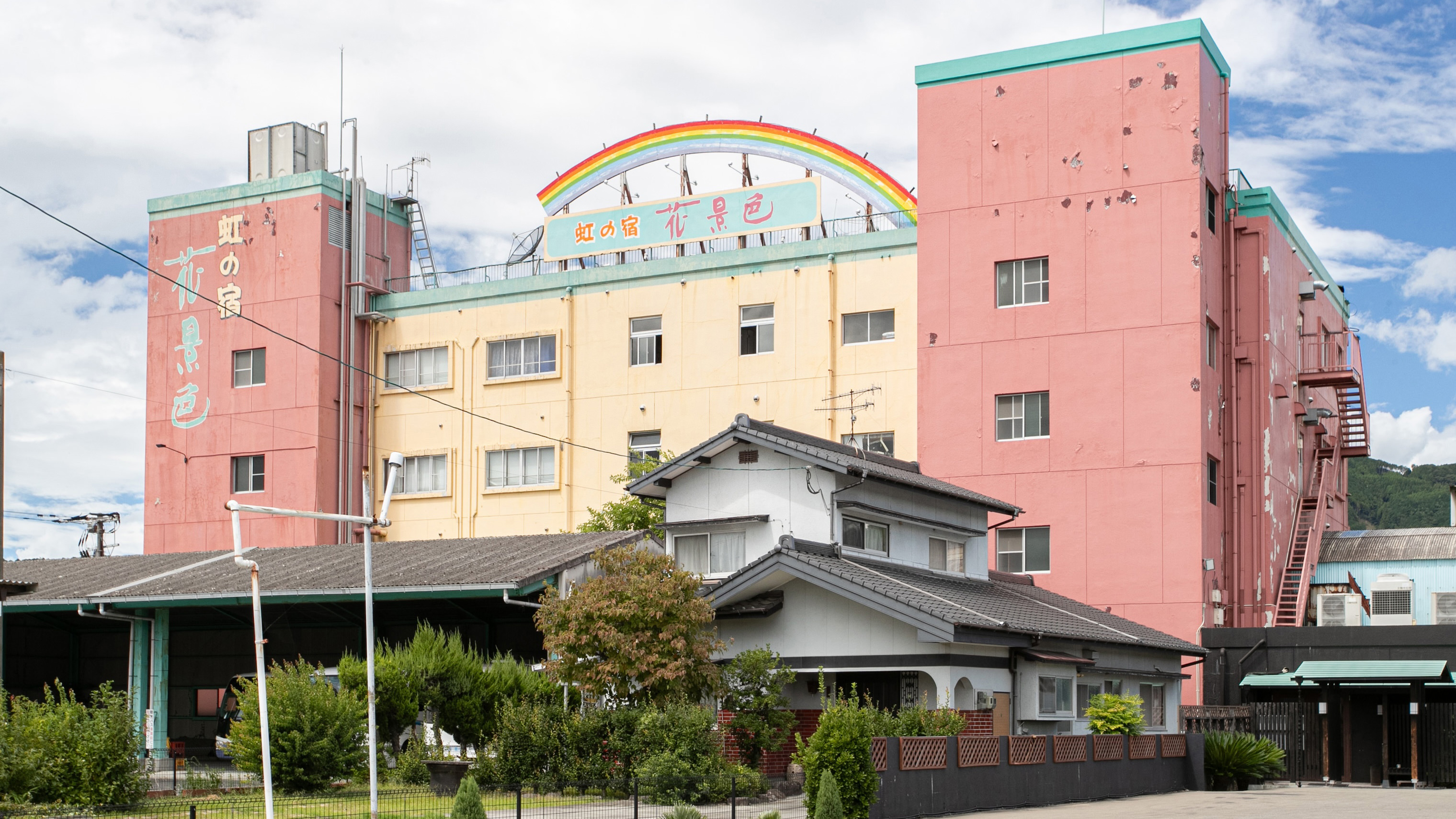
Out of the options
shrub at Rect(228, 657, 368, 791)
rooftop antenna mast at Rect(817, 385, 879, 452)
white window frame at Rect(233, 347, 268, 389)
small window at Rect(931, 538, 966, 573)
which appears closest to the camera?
shrub at Rect(228, 657, 368, 791)

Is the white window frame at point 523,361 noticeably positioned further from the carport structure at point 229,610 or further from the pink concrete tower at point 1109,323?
the pink concrete tower at point 1109,323

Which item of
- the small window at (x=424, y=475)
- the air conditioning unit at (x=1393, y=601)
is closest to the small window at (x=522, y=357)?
the small window at (x=424, y=475)

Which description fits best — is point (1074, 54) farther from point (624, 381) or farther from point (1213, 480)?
point (624, 381)

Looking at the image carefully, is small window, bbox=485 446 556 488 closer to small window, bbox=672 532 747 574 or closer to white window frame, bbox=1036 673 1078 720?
small window, bbox=672 532 747 574

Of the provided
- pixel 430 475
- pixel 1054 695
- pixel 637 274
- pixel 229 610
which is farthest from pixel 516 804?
pixel 430 475

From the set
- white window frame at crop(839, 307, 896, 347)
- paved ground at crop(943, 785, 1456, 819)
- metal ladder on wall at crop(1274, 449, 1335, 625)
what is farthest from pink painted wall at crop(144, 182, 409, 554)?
paved ground at crop(943, 785, 1456, 819)

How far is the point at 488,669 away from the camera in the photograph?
35156 millimetres

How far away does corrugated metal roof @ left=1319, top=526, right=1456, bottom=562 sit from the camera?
52.8 meters

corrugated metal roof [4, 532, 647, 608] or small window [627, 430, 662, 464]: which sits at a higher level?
small window [627, 430, 662, 464]

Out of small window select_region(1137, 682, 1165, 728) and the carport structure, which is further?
small window select_region(1137, 682, 1165, 728)

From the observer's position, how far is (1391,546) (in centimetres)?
5431

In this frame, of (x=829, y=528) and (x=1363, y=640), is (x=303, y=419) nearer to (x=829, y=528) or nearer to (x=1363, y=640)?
(x=829, y=528)

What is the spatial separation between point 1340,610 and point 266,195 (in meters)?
43.2

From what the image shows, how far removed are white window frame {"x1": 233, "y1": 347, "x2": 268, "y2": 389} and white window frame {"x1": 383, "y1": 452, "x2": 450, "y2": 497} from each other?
245 inches
